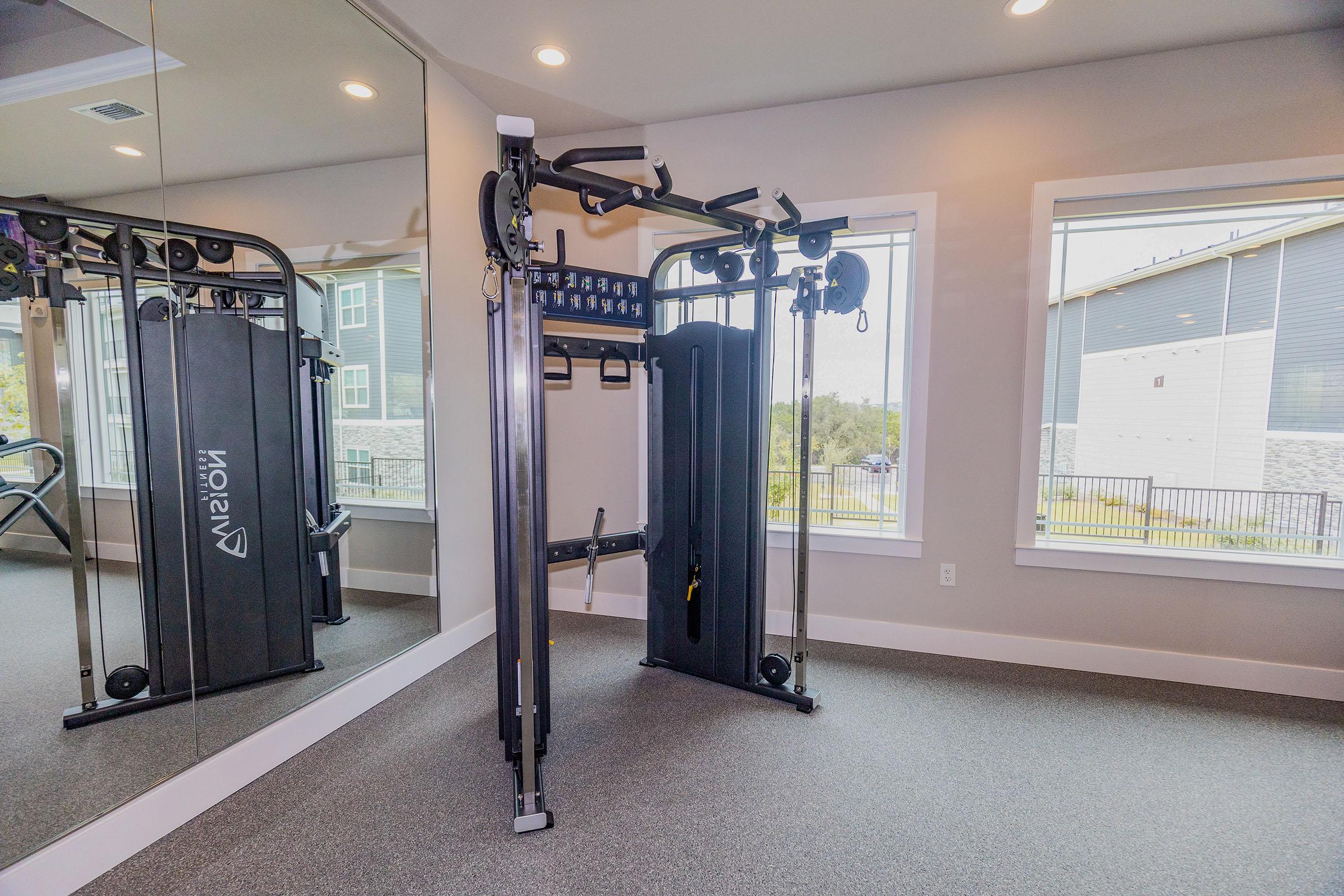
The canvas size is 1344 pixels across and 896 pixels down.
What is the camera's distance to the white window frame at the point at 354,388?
89.6 inches

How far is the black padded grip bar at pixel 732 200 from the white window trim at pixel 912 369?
1.02 metres

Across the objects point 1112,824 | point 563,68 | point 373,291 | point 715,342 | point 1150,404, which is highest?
point 563,68

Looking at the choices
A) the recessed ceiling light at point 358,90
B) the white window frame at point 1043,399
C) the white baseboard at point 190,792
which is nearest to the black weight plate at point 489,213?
the recessed ceiling light at point 358,90

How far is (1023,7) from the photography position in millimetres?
2160

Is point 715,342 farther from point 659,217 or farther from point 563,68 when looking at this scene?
point 563,68

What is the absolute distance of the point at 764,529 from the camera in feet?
8.15

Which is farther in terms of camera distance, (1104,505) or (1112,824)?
(1104,505)

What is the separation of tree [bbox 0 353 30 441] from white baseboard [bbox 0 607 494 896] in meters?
1.06

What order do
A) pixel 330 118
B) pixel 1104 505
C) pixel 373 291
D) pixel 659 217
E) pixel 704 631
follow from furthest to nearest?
pixel 659 217 → pixel 1104 505 → pixel 704 631 → pixel 373 291 → pixel 330 118

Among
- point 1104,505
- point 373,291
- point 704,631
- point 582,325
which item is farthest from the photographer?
point 582,325

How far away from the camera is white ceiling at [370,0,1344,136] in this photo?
86.7 inches

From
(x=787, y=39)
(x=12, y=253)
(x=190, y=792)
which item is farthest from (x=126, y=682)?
(x=787, y=39)

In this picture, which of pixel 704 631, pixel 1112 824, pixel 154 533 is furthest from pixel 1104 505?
pixel 154 533

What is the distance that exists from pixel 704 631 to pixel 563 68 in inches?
109
